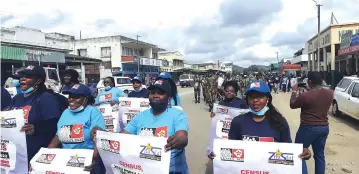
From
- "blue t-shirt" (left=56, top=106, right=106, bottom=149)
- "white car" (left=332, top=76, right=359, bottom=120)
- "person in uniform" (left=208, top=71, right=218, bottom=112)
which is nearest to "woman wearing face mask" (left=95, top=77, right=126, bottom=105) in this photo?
"blue t-shirt" (left=56, top=106, right=106, bottom=149)

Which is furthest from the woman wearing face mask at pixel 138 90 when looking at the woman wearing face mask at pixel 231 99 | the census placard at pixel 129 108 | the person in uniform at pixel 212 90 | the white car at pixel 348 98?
the person in uniform at pixel 212 90

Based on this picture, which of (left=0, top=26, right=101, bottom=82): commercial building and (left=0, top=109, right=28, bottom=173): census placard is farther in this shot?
(left=0, top=26, right=101, bottom=82): commercial building

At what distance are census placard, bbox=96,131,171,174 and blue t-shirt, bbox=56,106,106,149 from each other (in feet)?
1.32

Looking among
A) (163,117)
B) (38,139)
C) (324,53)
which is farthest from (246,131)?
(324,53)

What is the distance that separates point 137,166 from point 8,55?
72.8 ft

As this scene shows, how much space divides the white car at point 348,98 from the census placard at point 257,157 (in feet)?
28.4

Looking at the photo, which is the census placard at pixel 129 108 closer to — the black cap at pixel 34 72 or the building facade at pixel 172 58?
the black cap at pixel 34 72

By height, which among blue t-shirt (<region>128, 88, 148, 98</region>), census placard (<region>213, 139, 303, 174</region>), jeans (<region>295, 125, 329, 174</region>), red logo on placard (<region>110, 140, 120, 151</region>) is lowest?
jeans (<region>295, 125, 329, 174</region>)

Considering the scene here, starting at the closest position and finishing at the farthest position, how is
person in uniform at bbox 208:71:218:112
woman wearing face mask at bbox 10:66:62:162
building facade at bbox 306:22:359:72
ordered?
1. woman wearing face mask at bbox 10:66:62:162
2. person in uniform at bbox 208:71:218:112
3. building facade at bbox 306:22:359:72

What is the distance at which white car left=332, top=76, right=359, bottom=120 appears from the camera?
10211 mm

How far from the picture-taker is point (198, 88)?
19.3 meters

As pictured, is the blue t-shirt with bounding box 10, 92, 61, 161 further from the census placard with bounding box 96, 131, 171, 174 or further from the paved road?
the paved road

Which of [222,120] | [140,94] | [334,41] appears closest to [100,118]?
[222,120]

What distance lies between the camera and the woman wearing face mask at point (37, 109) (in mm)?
3391
